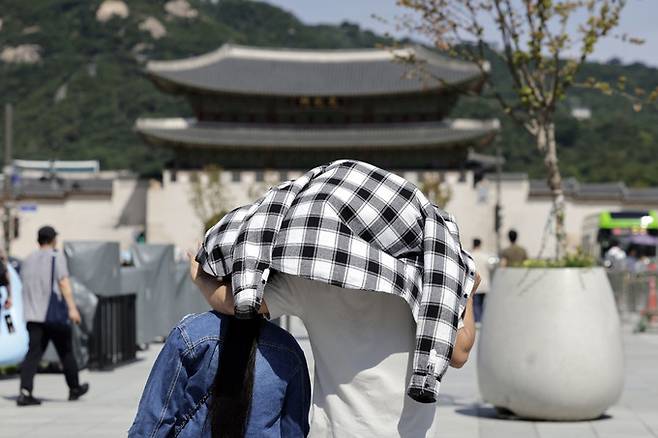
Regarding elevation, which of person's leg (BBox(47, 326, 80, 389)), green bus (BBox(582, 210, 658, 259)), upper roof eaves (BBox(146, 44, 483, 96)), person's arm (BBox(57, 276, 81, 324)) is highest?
upper roof eaves (BBox(146, 44, 483, 96))

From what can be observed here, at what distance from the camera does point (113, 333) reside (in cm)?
1303

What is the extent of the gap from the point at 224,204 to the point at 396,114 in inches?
355

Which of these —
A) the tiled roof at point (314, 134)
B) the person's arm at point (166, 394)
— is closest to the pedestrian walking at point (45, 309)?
the person's arm at point (166, 394)

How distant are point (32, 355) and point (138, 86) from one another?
9195 centimetres

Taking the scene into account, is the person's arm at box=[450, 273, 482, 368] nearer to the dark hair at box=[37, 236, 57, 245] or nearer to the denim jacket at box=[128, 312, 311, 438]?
the denim jacket at box=[128, 312, 311, 438]

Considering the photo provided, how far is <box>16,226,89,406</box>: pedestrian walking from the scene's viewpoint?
→ 9.75m

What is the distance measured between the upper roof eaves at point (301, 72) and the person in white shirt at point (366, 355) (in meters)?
48.8

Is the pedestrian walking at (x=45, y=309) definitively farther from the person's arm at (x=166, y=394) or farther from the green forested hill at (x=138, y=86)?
the green forested hill at (x=138, y=86)

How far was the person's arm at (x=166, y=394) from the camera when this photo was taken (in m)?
3.11

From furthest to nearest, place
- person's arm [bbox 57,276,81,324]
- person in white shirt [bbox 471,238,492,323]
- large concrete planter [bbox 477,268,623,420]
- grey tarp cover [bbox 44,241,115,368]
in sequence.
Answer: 1. person in white shirt [bbox 471,238,492,323]
2. grey tarp cover [bbox 44,241,115,368]
3. person's arm [bbox 57,276,81,324]
4. large concrete planter [bbox 477,268,623,420]

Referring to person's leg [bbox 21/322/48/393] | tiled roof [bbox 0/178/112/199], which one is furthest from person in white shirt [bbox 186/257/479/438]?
tiled roof [bbox 0/178/112/199]

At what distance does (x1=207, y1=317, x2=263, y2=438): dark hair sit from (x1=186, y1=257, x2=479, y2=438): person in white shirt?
0.71 feet

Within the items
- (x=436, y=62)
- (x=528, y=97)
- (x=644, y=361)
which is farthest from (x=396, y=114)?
(x=528, y=97)

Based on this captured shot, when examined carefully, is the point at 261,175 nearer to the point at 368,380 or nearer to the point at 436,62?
the point at 436,62
